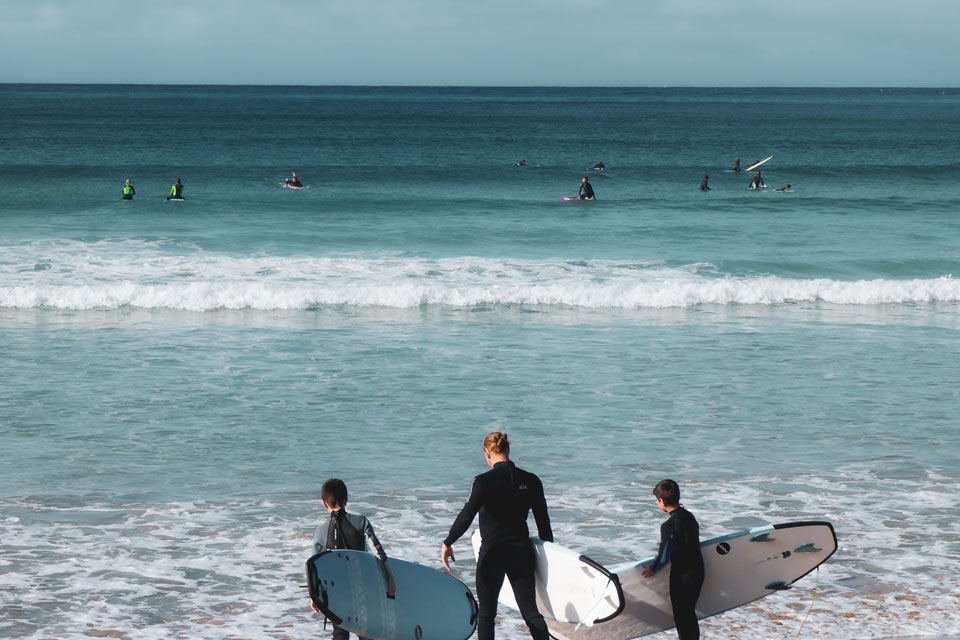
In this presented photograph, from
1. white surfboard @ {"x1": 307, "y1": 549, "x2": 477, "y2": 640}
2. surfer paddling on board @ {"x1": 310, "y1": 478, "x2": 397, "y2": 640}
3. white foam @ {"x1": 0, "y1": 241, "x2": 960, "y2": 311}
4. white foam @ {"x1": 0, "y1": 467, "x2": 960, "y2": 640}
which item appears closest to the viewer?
white surfboard @ {"x1": 307, "y1": 549, "x2": 477, "y2": 640}

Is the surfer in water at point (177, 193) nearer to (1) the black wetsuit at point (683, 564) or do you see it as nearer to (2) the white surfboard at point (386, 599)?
(2) the white surfboard at point (386, 599)

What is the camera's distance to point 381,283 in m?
24.2

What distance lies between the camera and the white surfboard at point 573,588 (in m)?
6.68

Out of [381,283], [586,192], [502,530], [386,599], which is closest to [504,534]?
[502,530]

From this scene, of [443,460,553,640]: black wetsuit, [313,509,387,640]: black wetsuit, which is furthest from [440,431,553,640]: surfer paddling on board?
[313,509,387,640]: black wetsuit

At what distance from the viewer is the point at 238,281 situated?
79.7ft

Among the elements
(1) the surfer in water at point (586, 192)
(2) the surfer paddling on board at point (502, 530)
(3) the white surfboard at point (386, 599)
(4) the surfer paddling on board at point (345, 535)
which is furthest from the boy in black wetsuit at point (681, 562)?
(1) the surfer in water at point (586, 192)

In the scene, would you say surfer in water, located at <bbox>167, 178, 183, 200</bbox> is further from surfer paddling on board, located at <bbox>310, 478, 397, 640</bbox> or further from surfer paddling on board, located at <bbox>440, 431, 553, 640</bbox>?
surfer paddling on board, located at <bbox>440, 431, 553, 640</bbox>

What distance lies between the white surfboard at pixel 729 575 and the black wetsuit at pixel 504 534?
37 centimetres

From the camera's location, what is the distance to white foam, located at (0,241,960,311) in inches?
859

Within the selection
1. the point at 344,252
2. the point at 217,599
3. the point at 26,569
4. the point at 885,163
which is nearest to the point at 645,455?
the point at 217,599

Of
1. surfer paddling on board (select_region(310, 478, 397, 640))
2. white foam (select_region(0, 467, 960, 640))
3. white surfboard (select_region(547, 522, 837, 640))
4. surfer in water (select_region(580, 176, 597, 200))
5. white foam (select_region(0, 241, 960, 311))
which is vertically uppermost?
surfer in water (select_region(580, 176, 597, 200))

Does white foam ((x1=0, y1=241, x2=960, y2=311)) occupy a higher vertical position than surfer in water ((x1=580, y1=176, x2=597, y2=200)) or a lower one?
lower

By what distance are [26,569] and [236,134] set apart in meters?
77.5
